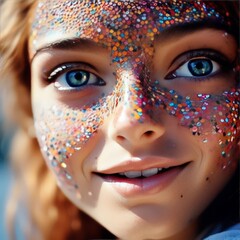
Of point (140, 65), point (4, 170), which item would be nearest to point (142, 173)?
point (140, 65)

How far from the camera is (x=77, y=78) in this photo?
3.87ft

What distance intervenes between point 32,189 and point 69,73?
543 millimetres

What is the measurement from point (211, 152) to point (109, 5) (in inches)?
14.4

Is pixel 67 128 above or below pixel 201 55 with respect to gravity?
below

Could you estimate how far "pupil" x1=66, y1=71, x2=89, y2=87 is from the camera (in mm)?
1168

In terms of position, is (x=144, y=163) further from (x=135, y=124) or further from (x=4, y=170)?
(x=4, y=170)

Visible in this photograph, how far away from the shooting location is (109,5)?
111 centimetres

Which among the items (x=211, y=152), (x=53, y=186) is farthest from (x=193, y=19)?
(x=53, y=186)

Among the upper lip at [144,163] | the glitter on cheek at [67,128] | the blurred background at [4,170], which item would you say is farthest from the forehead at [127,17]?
the blurred background at [4,170]

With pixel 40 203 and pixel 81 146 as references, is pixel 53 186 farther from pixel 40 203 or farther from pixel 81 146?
pixel 81 146

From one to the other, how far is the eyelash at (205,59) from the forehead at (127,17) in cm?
→ 7

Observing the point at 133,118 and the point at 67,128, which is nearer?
the point at 133,118

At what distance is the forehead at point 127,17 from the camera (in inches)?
43.1

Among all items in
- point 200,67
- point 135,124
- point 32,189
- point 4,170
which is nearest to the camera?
point 135,124
